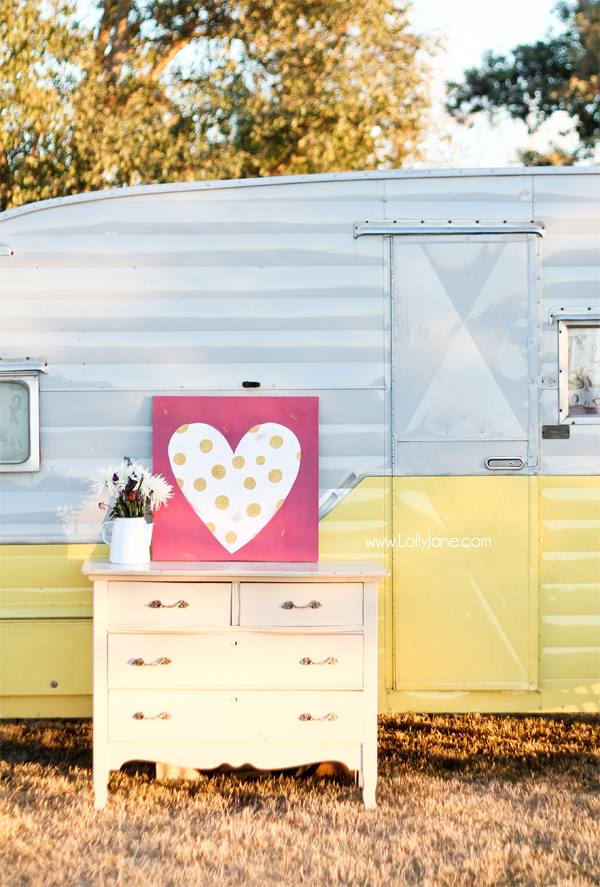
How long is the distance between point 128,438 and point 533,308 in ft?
7.58

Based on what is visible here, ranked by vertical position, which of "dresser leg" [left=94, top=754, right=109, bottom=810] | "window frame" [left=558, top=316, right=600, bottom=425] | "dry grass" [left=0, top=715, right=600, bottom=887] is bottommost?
"dry grass" [left=0, top=715, right=600, bottom=887]

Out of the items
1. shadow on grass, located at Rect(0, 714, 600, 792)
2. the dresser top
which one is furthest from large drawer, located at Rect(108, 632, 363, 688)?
shadow on grass, located at Rect(0, 714, 600, 792)

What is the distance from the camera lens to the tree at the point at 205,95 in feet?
25.9

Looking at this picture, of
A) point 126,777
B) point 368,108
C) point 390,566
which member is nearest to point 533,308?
point 390,566

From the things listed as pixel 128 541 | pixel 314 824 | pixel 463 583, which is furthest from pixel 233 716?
pixel 463 583

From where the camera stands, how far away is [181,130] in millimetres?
8734

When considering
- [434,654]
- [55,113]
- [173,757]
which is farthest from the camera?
[55,113]

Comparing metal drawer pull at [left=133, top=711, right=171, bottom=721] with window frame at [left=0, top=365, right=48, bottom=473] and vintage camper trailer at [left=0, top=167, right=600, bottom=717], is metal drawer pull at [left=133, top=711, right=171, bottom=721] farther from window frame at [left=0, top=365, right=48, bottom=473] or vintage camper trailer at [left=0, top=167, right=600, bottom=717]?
window frame at [left=0, top=365, right=48, bottom=473]

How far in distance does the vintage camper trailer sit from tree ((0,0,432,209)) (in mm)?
5262

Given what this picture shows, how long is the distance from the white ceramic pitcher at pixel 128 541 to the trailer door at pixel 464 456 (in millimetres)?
1340

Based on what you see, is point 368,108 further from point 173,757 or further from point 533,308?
point 173,757

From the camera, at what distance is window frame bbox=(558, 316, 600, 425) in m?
3.46

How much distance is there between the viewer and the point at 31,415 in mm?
3436

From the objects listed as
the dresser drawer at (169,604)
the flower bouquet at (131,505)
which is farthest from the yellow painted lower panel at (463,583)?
the flower bouquet at (131,505)
